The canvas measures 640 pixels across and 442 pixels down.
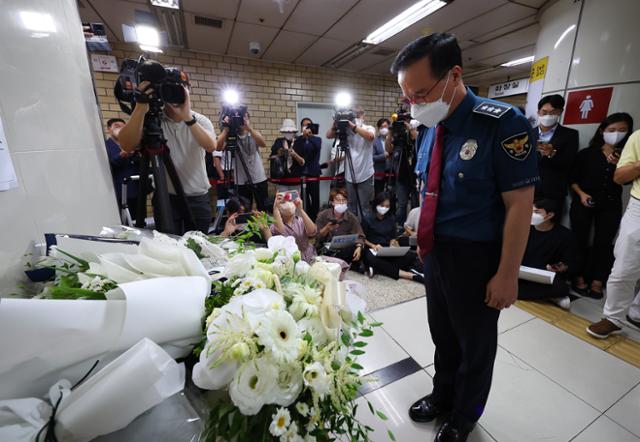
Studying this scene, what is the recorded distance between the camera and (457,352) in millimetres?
1291

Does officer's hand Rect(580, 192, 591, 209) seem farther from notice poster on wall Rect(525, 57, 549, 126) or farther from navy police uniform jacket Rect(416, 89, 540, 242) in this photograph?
navy police uniform jacket Rect(416, 89, 540, 242)

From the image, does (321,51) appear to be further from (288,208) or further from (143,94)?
(143,94)

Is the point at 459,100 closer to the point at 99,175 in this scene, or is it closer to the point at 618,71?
the point at 99,175

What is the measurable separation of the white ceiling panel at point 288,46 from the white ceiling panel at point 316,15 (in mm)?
187

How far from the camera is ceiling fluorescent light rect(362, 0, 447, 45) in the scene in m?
3.28

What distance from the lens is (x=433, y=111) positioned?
3.48 feet

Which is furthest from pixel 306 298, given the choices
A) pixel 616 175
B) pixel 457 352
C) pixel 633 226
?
pixel 616 175

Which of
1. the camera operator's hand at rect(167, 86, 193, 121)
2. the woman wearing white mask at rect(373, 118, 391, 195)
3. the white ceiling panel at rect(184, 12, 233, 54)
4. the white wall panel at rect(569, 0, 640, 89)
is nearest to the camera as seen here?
the camera operator's hand at rect(167, 86, 193, 121)

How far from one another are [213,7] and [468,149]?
3.55m

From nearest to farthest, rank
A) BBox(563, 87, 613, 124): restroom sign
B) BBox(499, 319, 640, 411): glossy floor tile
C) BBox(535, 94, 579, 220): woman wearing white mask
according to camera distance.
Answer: BBox(499, 319, 640, 411): glossy floor tile, BBox(563, 87, 613, 124): restroom sign, BBox(535, 94, 579, 220): woman wearing white mask

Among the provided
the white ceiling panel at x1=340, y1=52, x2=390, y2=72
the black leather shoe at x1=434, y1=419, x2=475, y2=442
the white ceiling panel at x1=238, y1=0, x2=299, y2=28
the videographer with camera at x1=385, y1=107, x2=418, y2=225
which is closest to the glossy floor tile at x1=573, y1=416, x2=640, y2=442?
the black leather shoe at x1=434, y1=419, x2=475, y2=442

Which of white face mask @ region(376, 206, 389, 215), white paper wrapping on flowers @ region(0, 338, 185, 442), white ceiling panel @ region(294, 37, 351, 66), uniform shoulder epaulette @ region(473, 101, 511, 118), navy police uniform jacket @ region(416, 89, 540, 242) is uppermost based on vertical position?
white ceiling panel @ region(294, 37, 351, 66)

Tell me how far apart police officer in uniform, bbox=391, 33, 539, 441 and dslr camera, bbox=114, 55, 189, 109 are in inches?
41.4

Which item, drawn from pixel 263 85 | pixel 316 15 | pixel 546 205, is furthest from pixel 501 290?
pixel 263 85
